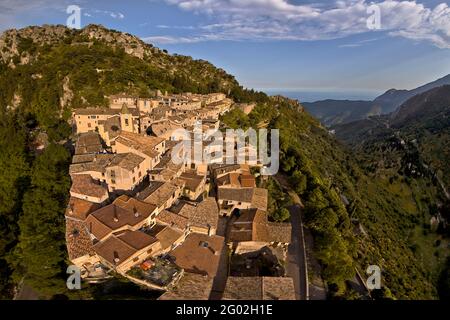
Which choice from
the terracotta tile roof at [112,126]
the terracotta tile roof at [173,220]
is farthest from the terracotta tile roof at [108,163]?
the terracotta tile roof at [112,126]

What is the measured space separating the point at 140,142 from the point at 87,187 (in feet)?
39.5

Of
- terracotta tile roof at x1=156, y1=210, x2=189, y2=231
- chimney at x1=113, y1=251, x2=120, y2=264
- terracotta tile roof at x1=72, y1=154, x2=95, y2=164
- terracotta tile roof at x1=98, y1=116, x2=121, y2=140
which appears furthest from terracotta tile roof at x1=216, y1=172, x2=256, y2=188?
terracotta tile roof at x1=98, y1=116, x2=121, y2=140

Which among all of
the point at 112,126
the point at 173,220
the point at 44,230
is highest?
the point at 112,126

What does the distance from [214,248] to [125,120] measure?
3323 centimetres

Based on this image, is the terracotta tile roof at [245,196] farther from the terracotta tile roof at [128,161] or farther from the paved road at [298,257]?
the terracotta tile roof at [128,161]

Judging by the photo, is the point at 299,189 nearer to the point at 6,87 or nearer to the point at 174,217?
the point at 174,217

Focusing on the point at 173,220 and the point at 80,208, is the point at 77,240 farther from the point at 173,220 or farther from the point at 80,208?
the point at 173,220

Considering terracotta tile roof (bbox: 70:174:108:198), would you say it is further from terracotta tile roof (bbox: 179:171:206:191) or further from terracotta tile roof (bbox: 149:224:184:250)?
terracotta tile roof (bbox: 179:171:206:191)

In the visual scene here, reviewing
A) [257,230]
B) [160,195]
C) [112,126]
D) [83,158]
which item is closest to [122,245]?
[160,195]

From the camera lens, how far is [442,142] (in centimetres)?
14538

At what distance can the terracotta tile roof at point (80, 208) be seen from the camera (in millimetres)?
34906

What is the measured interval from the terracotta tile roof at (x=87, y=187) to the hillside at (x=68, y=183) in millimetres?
4336

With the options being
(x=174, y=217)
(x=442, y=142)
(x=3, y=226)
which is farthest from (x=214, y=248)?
(x=442, y=142)

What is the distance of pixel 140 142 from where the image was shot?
47688mm
